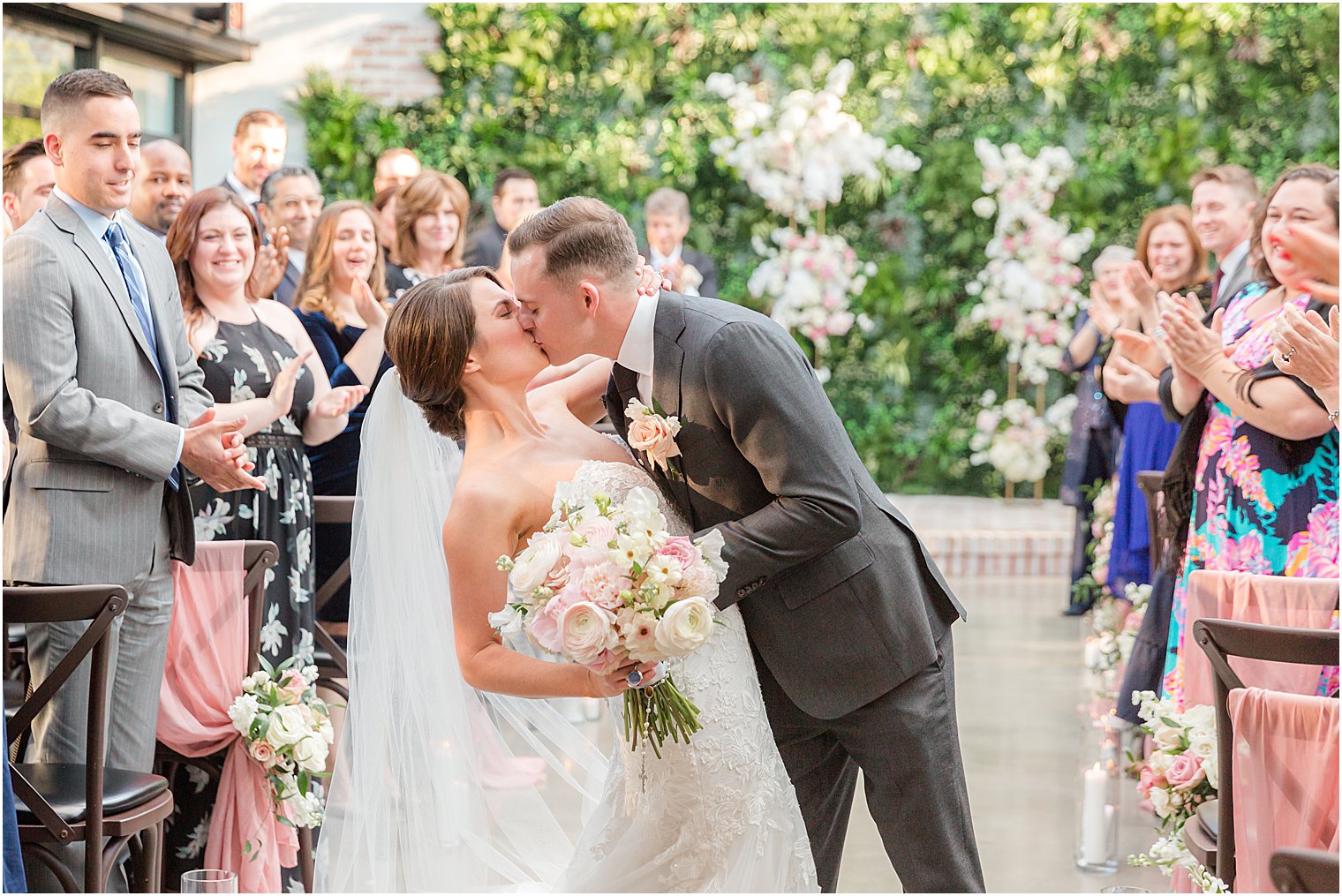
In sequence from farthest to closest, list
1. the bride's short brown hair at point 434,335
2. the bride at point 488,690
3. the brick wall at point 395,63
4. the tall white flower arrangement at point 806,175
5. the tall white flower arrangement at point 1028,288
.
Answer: the brick wall at point 395,63, the tall white flower arrangement at point 806,175, the tall white flower arrangement at point 1028,288, the bride's short brown hair at point 434,335, the bride at point 488,690

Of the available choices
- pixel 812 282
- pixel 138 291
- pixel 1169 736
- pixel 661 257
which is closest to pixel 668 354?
pixel 1169 736

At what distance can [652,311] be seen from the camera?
2266 millimetres

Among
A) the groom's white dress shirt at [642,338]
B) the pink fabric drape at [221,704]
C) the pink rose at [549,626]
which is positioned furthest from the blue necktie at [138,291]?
the pink rose at [549,626]

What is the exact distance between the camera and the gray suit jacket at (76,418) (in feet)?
9.87

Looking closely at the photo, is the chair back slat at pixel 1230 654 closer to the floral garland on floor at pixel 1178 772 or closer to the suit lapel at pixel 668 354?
the floral garland on floor at pixel 1178 772

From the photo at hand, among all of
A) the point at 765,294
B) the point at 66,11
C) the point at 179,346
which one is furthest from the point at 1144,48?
the point at 179,346

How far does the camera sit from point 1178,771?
2.77 metres

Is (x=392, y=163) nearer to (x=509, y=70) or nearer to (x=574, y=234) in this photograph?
(x=509, y=70)

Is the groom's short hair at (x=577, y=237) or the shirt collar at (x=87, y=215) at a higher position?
the shirt collar at (x=87, y=215)

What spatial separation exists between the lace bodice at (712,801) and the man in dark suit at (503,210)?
4203 millimetres

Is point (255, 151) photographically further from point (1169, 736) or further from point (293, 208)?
point (1169, 736)

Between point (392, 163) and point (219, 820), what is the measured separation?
179 inches

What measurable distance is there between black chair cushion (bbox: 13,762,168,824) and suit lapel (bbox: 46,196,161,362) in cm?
97

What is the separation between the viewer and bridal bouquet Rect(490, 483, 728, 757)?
1.95m
